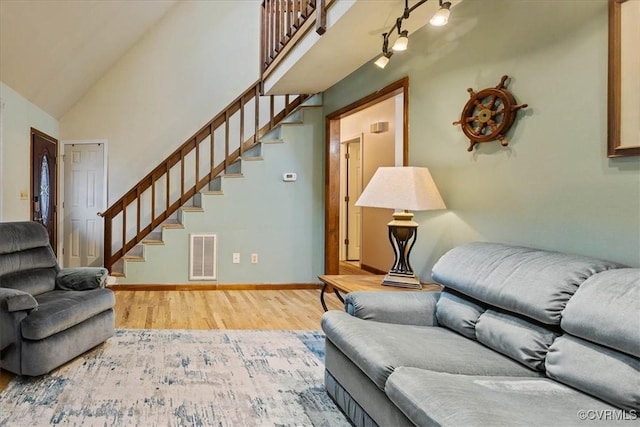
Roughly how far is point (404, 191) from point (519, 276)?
0.94 meters

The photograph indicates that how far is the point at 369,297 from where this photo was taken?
7.26 feet

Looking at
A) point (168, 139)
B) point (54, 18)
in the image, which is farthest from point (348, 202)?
point (54, 18)

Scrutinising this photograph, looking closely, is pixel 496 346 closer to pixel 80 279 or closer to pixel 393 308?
pixel 393 308

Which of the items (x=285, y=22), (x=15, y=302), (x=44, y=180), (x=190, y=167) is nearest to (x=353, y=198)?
(x=190, y=167)

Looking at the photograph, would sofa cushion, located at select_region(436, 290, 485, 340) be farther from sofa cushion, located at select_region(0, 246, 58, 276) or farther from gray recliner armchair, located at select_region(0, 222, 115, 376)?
sofa cushion, located at select_region(0, 246, 58, 276)

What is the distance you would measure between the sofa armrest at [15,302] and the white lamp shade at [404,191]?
2115 millimetres

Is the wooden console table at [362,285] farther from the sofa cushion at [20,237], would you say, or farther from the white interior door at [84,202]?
the white interior door at [84,202]

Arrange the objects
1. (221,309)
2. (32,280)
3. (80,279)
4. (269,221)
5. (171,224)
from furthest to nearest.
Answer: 1. (269,221)
2. (171,224)
3. (221,309)
4. (80,279)
5. (32,280)

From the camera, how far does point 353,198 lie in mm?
7281

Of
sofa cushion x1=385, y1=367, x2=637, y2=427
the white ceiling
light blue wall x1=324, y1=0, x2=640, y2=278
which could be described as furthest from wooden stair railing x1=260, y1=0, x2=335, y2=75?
sofa cushion x1=385, y1=367, x2=637, y2=427

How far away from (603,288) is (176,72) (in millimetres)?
5999

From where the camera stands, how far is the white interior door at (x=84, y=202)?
5734 mm

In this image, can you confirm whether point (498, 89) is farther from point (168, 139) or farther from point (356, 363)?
point (168, 139)

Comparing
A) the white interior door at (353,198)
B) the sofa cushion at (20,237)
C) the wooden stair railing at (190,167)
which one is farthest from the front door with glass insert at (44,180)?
the white interior door at (353,198)
